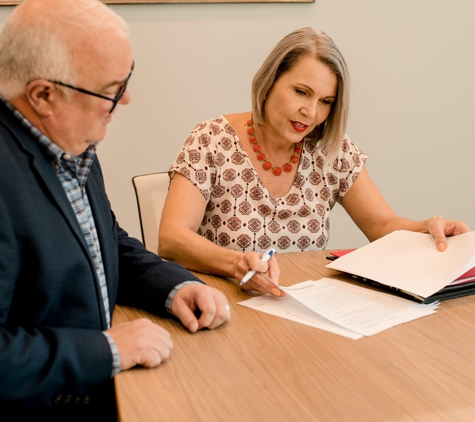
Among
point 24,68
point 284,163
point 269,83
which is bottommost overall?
point 284,163

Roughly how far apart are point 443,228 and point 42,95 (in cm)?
112

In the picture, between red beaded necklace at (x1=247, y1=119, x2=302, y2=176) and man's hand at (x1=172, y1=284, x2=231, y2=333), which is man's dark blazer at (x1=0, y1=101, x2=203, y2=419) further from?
red beaded necklace at (x1=247, y1=119, x2=302, y2=176)

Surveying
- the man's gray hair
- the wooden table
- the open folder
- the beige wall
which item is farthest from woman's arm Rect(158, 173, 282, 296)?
the beige wall

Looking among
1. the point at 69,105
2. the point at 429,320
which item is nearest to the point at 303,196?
the point at 429,320

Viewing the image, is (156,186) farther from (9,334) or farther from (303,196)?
(9,334)

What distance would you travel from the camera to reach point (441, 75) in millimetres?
3199

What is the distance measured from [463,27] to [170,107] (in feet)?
5.47

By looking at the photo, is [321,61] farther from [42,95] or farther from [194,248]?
[42,95]

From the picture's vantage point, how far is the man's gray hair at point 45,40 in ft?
3.19

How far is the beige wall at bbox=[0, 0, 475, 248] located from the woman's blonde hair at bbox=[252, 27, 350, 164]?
95 centimetres

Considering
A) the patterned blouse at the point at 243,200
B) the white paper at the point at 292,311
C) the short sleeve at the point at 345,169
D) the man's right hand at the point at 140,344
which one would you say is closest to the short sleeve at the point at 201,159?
the patterned blouse at the point at 243,200

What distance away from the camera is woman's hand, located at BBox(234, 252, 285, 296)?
4.39 feet

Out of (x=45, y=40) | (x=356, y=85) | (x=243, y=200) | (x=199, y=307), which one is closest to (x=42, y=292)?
(x=199, y=307)

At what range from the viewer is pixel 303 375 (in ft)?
3.28
